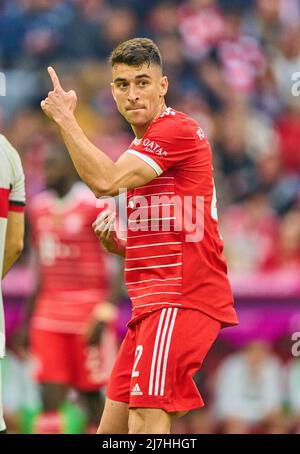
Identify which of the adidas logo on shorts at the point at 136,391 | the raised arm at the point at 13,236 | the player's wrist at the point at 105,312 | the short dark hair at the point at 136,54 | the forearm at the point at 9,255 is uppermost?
the short dark hair at the point at 136,54

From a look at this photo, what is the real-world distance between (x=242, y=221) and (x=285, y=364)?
186 centimetres

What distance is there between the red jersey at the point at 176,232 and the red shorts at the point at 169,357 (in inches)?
2.5

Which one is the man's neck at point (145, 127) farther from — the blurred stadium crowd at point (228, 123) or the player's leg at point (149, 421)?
the blurred stadium crowd at point (228, 123)

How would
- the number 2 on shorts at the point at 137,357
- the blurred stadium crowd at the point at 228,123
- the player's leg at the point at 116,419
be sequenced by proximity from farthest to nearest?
the blurred stadium crowd at the point at 228,123 → the player's leg at the point at 116,419 → the number 2 on shorts at the point at 137,357

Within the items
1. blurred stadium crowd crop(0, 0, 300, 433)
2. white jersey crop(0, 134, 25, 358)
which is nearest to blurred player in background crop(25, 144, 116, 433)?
blurred stadium crowd crop(0, 0, 300, 433)

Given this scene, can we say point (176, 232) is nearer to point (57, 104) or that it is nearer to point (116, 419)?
point (57, 104)

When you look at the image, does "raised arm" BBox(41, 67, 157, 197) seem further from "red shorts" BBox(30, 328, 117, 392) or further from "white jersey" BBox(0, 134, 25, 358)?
"red shorts" BBox(30, 328, 117, 392)

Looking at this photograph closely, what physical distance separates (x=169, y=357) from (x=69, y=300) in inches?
149

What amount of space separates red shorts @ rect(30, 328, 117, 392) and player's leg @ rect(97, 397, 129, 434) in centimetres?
315

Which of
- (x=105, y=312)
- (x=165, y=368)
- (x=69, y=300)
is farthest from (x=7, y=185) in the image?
(x=69, y=300)

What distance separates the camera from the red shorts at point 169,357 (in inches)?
205

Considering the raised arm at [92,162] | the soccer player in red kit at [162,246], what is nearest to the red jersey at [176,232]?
the soccer player in red kit at [162,246]

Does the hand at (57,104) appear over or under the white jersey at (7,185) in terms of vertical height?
over

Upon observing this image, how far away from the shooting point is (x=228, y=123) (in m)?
12.3
